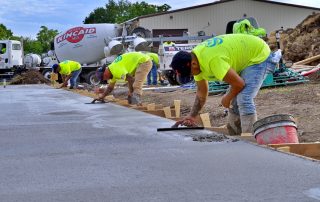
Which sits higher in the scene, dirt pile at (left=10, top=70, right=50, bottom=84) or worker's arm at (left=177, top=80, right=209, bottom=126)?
worker's arm at (left=177, top=80, right=209, bottom=126)

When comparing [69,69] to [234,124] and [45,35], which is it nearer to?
[234,124]

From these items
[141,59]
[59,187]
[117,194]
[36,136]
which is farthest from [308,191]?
[141,59]

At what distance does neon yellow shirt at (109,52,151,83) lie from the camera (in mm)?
10477

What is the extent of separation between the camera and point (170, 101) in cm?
1359

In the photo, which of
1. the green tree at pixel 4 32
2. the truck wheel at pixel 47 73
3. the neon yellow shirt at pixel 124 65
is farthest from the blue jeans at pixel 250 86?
the green tree at pixel 4 32

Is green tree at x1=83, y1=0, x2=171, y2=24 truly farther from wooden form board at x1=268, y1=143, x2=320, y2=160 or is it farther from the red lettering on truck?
wooden form board at x1=268, y1=143, x2=320, y2=160

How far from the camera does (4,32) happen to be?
64.8 meters

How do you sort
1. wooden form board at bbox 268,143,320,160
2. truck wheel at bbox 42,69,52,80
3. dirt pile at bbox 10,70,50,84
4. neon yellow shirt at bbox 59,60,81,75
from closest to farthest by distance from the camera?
wooden form board at bbox 268,143,320,160, neon yellow shirt at bbox 59,60,81,75, dirt pile at bbox 10,70,50,84, truck wheel at bbox 42,69,52,80

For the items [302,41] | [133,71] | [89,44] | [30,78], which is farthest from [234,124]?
[30,78]

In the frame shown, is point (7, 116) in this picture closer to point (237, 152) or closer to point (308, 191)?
point (237, 152)

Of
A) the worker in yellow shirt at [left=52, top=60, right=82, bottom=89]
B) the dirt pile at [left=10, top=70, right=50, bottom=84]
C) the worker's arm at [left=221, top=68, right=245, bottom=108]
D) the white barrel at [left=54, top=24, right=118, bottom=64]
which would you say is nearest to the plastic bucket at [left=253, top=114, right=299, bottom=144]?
the worker's arm at [left=221, top=68, right=245, bottom=108]

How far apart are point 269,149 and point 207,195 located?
5.38 feet

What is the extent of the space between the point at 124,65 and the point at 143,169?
23.0ft

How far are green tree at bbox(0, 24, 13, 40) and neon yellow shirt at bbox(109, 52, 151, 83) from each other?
5133 cm
